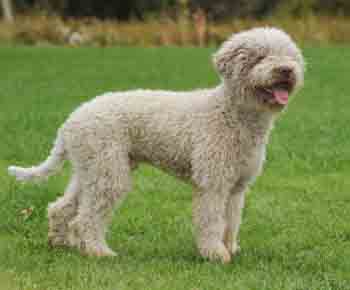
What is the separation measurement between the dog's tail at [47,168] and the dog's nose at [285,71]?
1848 mm

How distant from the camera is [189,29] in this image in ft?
88.6

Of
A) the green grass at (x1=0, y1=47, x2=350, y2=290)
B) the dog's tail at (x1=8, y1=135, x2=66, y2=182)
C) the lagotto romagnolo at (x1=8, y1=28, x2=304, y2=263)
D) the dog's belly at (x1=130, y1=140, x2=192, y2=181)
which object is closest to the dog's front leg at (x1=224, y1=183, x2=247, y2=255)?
the lagotto romagnolo at (x1=8, y1=28, x2=304, y2=263)

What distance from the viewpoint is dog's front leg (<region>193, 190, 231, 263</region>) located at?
6562 millimetres

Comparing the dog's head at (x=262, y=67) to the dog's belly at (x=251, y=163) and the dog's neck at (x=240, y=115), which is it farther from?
the dog's belly at (x=251, y=163)

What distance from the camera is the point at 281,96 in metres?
6.24

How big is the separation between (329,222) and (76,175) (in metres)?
2.30

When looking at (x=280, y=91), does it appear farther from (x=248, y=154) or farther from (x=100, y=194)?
(x=100, y=194)

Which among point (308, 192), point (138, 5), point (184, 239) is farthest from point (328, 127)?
point (138, 5)

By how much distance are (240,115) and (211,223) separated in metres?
0.82

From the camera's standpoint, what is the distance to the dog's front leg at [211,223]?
21.5 feet

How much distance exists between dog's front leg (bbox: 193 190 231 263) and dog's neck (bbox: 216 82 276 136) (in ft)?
1.71

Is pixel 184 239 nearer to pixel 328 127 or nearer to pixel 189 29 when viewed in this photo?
pixel 328 127

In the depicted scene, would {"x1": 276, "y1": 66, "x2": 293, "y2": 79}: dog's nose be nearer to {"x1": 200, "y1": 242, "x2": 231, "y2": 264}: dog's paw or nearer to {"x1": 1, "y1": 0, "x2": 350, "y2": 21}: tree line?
{"x1": 200, "y1": 242, "x2": 231, "y2": 264}: dog's paw

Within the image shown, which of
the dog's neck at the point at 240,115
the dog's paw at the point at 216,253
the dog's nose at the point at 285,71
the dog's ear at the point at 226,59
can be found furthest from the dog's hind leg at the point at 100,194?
the dog's nose at the point at 285,71
